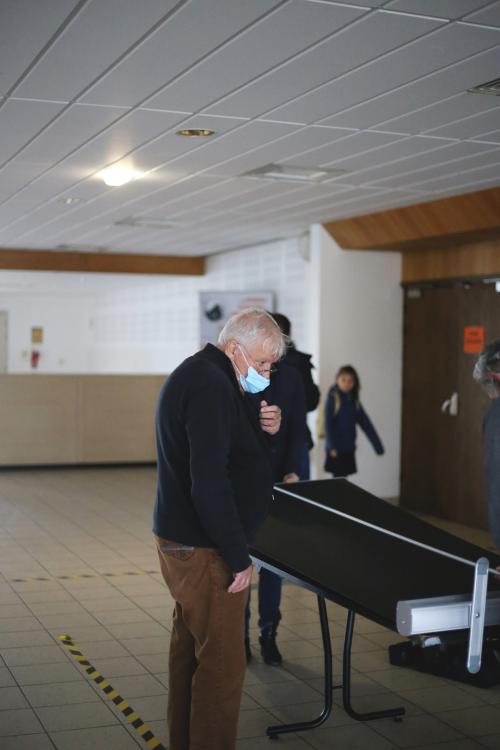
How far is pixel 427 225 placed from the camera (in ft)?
26.9

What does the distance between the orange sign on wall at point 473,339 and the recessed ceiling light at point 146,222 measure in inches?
124

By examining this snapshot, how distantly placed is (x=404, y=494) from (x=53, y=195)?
4422 mm

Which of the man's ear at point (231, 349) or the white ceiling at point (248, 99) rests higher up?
the white ceiling at point (248, 99)

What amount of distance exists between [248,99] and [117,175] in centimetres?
243

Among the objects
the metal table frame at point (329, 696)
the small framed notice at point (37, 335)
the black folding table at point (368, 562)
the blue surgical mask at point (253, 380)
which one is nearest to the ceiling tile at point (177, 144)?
the black folding table at point (368, 562)

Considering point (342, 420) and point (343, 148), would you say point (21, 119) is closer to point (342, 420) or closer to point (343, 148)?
point (343, 148)

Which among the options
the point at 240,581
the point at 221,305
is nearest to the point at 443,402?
the point at 221,305

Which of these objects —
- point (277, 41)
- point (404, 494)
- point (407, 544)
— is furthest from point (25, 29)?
point (404, 494)

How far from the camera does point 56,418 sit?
12.0m

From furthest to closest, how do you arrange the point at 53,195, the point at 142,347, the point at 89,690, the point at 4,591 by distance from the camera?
1. the point at 142,347
2. the point at 53,195
3. the point at 4,591
4. the point at 89,690

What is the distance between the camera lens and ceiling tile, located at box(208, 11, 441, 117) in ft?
12.2

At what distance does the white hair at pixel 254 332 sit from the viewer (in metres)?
3.23

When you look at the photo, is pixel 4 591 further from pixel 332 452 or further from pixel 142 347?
pixel 142 347

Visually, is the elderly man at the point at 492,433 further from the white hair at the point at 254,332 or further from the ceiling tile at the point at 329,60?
the ceiling tile at the point at 329,60
